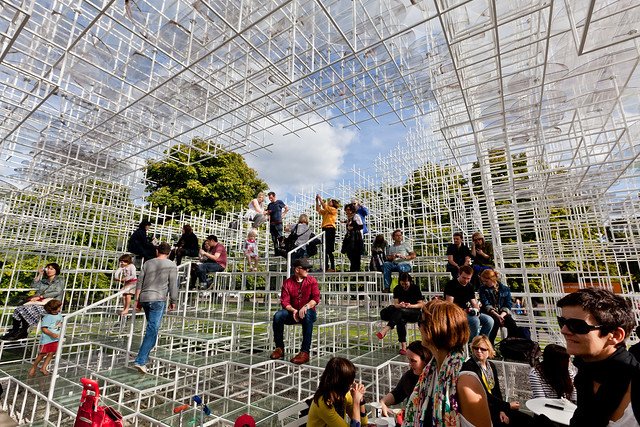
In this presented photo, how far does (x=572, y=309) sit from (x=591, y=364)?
0.24m

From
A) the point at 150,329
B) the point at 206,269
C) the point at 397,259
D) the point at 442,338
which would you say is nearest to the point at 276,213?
the point at 206,269

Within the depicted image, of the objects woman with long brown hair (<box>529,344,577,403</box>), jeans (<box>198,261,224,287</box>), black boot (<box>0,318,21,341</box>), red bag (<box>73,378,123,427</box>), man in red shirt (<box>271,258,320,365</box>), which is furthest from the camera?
jeans (<box>198,261,224,287</box>)

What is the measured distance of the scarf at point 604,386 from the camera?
1.29 m

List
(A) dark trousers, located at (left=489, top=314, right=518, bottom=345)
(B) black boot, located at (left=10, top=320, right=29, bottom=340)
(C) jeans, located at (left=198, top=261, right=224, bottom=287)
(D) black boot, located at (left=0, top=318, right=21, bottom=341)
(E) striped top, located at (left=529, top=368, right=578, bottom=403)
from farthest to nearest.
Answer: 1. (C) jeans, located at (left=198, top=261, right=224, bottom=287)
2. (B) black boot, located at (left=10, top=320, right=29, bottom=340)
3. (D) black boot, located at (left=0, top=318, right=21, bottom=341)
4. (A) dark trousers, located at (left=489, top=314, right=518, bottom=345)
5. (E) striped top, located at (left=529, top=368, right=578, bottom=403)

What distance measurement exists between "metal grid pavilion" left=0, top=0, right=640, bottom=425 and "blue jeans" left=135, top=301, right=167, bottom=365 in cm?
31

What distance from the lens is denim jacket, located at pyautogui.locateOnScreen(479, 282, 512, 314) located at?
16.8 feet

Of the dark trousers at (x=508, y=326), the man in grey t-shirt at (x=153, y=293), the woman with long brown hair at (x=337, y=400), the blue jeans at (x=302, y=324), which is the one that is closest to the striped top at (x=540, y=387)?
the dark trousers at (x=508, y=326)

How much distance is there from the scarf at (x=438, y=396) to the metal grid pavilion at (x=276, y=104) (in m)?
2.79

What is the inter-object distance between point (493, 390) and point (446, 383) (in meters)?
2.29

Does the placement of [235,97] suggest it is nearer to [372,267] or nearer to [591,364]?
[372,267]

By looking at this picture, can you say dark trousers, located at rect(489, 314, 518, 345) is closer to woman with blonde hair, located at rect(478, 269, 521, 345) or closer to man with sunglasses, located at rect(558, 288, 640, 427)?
woman with blonde hair, located at rect(478, 269, 521, 345)

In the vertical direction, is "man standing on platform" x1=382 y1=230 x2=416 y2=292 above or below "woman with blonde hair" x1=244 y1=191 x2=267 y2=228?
below

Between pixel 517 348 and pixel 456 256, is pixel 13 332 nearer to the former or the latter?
pixel 456 256

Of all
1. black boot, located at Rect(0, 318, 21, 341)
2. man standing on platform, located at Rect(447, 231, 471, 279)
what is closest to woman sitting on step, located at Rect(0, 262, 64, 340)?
black boot, located at Rect(0, 318, 21, 341)
